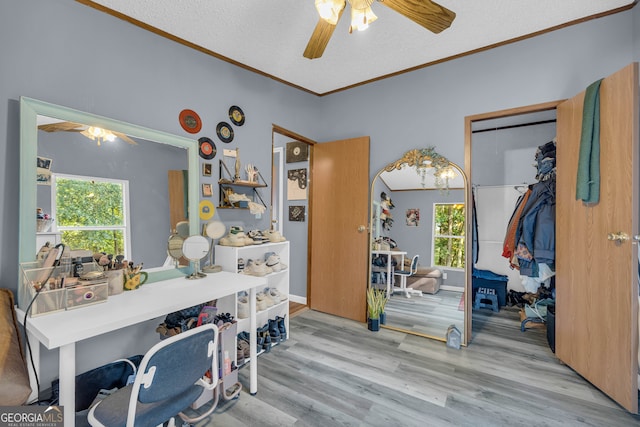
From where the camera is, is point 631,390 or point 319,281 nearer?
point 631,390

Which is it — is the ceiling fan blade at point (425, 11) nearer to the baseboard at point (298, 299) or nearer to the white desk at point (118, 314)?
the white desk at point (118, 314)

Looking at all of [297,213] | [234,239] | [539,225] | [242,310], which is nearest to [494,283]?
[539,225]

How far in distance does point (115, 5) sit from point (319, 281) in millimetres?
2959

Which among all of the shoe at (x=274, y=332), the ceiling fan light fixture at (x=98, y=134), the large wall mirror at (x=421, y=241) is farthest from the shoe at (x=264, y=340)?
the ceiling fan light fixture at (x=98, y=134)

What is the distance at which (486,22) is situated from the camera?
2074mm

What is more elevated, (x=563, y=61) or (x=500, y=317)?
(x=563, y=61)

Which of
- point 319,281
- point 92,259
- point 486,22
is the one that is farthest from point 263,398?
point 486,22

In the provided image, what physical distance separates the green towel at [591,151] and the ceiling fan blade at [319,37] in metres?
1.74

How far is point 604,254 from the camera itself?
70.3 inches

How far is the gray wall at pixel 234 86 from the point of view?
1.54 m

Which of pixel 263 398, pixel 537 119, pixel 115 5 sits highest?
pixel 115 5

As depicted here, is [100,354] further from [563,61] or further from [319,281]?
[563,61]

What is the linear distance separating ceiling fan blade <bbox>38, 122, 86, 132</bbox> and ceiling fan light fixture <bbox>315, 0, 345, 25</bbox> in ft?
5.15

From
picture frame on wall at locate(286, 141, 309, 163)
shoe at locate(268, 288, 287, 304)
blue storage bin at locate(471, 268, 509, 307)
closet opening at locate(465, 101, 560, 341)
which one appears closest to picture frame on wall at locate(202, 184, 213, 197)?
shoe at locate(268, 288, 287, 304)
